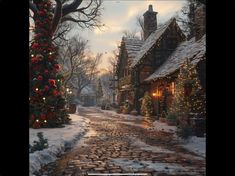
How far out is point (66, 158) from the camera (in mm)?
7848

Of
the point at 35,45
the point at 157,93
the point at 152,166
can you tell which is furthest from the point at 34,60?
the point at 157,93

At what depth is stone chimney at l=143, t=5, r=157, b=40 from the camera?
32219 millimetres

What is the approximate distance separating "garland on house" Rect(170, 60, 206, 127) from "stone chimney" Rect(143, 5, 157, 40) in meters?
18.4

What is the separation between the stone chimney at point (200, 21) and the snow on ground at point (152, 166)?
1449 cm

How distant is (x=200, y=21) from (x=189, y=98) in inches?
350

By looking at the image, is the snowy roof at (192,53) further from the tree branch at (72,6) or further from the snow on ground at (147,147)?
the snow on ground at (147,147)

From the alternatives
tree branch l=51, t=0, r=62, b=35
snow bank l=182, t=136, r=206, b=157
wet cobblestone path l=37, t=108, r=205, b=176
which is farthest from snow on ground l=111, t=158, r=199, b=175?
tree branch l=51, t=0, r=62, b=35

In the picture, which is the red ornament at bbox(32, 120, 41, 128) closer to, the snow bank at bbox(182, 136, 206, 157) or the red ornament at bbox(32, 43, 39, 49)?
the red ornament at bbox(32, 43, 39, 49)

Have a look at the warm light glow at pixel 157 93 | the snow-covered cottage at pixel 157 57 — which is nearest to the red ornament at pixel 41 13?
the snow-covered cottage at pixel 157 57

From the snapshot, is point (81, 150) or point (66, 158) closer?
point (66, 158)
